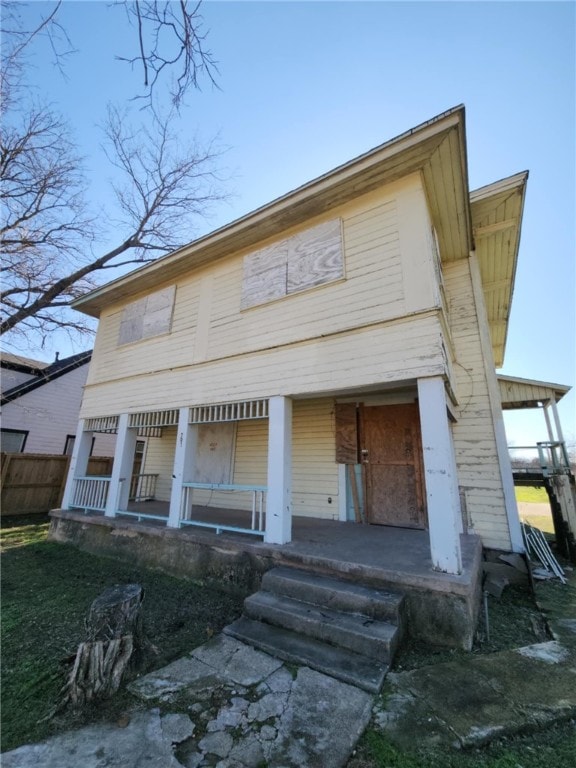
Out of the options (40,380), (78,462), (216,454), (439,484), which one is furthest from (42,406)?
(439,484)

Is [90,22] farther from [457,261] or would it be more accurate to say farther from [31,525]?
[31,525]

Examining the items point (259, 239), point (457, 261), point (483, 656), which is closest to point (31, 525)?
point (259, 239)

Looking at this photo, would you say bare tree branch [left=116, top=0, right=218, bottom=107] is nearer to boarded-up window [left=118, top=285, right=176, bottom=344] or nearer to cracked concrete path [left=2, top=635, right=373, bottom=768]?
cracked concrete path [left=2, top=635, right=373, bottom=768]

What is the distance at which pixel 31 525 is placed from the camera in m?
8.29

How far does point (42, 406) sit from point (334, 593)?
1387cm

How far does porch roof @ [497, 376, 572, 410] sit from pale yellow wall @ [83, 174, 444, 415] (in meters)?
5.45

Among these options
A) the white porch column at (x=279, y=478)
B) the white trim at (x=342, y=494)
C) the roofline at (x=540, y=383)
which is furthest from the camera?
the roofline at (x=540, y=383)

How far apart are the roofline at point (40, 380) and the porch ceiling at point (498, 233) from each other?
14.3 m

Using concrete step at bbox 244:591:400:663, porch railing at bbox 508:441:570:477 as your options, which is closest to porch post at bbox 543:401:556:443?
porch railing at bbox 508:441:570:477

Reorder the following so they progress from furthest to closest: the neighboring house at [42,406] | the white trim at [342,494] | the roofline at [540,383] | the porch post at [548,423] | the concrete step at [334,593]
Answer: the neighboring house at [42,406]
the porch post at [548,423]
the roofline at [540,383]
the white trim at [342,494]
the concrete step at [334,593]

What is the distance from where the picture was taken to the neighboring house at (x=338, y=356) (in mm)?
3936

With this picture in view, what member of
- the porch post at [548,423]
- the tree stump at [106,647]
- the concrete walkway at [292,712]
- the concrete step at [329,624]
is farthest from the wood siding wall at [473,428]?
the tree stump at [106,647]

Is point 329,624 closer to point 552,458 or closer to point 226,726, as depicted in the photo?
point 226,726

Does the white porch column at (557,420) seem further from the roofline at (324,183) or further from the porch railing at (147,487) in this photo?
the porch railing at (147,487)
